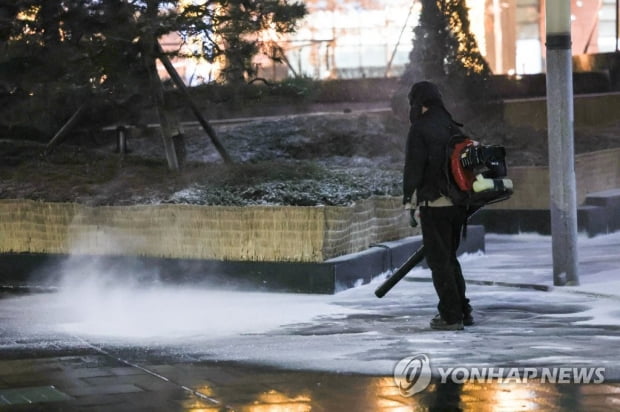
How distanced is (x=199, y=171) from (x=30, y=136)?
3.75 m

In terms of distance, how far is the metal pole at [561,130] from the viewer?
10.4m

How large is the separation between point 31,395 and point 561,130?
225 inches

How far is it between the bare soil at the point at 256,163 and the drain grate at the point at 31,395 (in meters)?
4.67

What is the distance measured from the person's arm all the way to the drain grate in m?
2.98

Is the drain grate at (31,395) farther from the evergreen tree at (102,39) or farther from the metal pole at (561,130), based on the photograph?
the evergreen tree at (102,39)

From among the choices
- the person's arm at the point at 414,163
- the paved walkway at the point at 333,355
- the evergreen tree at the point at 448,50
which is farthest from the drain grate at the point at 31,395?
the evergreen tree at the point at 448,50

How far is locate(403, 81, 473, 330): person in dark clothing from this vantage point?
330 inches

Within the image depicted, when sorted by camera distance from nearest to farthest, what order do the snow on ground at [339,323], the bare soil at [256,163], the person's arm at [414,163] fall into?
the snow on ground at [339,323], the person's arm at [414,163], the bare soil at [256,163]

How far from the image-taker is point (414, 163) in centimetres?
838

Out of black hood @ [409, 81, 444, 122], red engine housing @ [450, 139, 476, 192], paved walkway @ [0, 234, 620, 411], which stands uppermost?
black hood @ [409, 81, 444, 122]

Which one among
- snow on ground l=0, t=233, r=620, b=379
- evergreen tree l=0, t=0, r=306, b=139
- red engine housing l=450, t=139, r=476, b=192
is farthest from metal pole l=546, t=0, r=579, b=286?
evergreen tree l=0, t=0, r=306, b=139

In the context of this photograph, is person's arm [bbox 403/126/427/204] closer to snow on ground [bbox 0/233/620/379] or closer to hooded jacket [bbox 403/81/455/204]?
hooded jacket [bbox 403/81/455/204]

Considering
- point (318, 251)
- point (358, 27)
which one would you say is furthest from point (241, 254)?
point (358, 27)

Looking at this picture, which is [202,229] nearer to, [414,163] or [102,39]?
[102,39]
